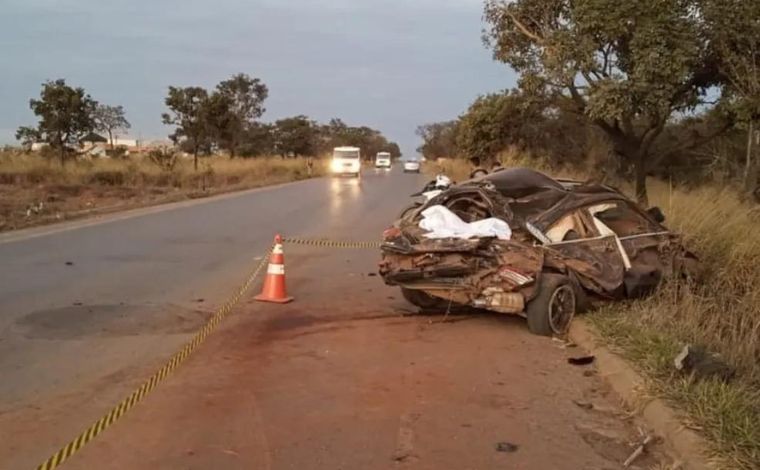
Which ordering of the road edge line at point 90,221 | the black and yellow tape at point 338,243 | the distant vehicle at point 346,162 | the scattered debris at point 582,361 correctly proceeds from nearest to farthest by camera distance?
the scattered debris at point 582,361, the black and yellow tape at point 338,243, the road edge line at point 90,221, the distant vehicle at point 346,162

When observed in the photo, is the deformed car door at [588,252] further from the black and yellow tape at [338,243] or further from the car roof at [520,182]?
the black and yellow tape at [338,243]

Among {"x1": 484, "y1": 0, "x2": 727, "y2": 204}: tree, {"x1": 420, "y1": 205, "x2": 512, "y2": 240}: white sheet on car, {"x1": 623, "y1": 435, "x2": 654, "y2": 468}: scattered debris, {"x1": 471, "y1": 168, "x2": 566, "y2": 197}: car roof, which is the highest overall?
{"x1": 484, "y1": 0, "x2": 727, "y2": 204}: tree

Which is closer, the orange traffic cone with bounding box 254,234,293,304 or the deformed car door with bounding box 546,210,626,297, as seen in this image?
the deformed car door with bounding box 546,210,626,297

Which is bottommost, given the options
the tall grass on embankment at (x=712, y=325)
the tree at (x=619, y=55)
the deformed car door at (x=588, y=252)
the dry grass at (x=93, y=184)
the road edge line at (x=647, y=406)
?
the dry grass at (x=93, y=184)

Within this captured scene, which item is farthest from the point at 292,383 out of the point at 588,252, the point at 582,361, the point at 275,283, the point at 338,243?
the point at 338,243

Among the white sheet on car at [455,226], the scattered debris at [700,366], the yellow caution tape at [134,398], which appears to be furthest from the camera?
the white sheet on car at [455,226]

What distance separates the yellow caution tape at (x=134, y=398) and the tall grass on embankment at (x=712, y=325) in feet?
11.7

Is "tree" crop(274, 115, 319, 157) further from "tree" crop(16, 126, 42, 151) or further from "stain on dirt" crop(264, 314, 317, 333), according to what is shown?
"stain on dirt" crop(264, 314, 317, 333)

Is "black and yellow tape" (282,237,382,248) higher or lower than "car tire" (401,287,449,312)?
lower

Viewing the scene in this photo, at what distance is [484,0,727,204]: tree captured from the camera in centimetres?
1575

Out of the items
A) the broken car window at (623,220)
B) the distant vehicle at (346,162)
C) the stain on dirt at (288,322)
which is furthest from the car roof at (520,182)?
the distant vehicle at (346,162)

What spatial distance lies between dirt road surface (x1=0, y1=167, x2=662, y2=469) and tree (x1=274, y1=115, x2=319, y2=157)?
86.5 metres

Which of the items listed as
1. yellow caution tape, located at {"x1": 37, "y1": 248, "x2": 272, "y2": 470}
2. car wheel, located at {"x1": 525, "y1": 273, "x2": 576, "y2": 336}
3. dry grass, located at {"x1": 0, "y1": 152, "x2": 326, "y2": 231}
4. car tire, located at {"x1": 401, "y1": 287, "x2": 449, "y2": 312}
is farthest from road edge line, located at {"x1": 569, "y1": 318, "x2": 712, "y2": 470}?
dry grass, located at {"x1": 0, "y1": 152, "x2": 326, "y2": 231}

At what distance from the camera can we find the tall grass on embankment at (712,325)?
4727 millimetres
